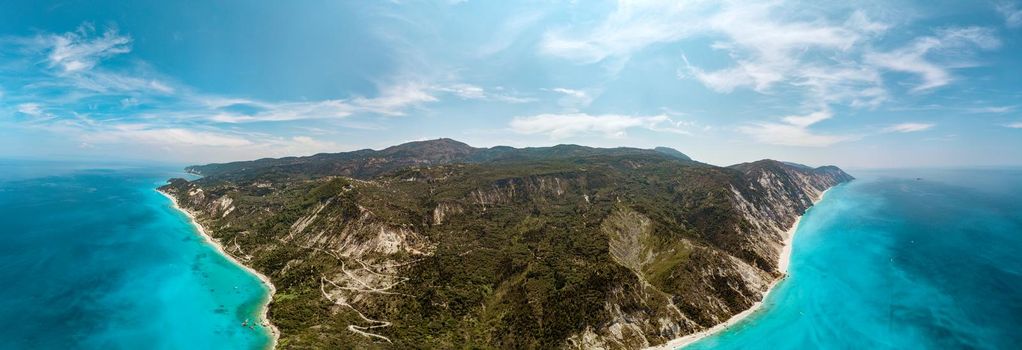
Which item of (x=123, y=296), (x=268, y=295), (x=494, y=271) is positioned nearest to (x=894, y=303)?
(x=494, y=271)

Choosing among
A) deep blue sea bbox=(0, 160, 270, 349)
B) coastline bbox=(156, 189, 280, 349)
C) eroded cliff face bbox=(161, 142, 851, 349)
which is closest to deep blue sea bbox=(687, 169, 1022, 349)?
eroded cliff face bbox=(161, 142, 851, 349)

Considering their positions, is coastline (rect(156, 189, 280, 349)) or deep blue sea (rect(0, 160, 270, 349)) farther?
→ coastline (rect(156, 189, 280, 349))

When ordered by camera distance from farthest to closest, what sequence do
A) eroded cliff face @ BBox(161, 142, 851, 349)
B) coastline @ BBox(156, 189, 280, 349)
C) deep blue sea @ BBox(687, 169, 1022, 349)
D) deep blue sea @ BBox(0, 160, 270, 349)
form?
deep blue sea @ BBox(687, 169, 1022, 349) < eroded cliff face @ BBox(161, 142, 851, 349) < coastline @ BBox(156, 189, 280, 349) < deep blue sea @ BBox(0, 160, 270, 349)

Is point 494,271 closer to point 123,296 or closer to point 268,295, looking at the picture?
point 268,295

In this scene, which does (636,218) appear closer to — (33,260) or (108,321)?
(108,321)

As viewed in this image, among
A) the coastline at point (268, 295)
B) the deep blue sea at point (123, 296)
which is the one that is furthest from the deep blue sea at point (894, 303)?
the deep blue sea at point (123, 296)

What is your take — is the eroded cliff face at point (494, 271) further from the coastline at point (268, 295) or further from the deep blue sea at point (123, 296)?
the deep blue sea at point (123, 296)

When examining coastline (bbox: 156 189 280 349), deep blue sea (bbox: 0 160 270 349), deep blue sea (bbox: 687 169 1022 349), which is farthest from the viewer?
deep blue sea (bbox: 687 169 1022 349)

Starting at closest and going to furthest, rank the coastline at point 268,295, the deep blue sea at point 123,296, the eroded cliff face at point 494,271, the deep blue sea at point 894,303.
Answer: the deep blue sea at point 123,296, the coastline at point 268,295, the eroded cliff face at point 494,271, the deep blue sea at point 894,303

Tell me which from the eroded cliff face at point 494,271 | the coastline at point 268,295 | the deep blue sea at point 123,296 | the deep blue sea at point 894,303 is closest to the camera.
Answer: the deep blue sea at point 123,296

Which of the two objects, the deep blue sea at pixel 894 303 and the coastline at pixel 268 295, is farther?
the deep blue sea at pixel 894 303

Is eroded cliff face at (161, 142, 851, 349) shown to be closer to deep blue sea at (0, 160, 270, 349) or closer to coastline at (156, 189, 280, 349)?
coastline at (156, 189, 280, 349)
